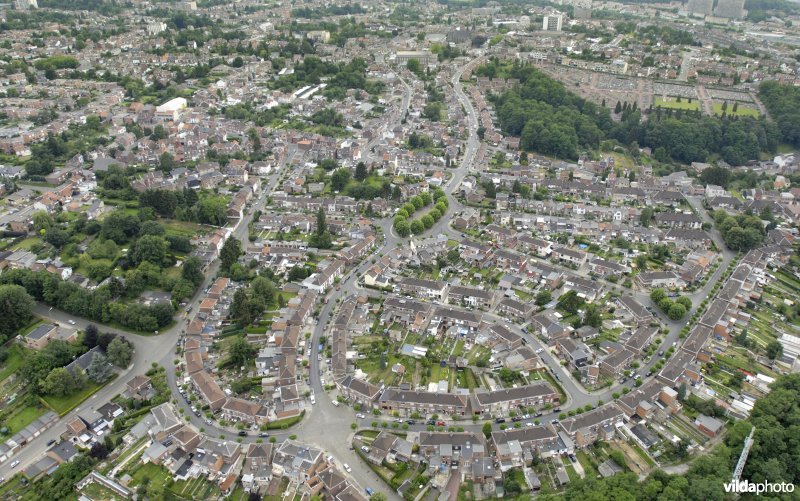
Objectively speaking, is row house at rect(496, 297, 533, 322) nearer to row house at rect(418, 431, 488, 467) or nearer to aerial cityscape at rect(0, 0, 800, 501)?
aerial cityscape at rect(0, 0, 800, 501)

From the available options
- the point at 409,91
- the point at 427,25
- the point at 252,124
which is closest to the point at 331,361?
the point at 252,124

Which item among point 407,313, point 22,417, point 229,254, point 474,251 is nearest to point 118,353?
point 22,417

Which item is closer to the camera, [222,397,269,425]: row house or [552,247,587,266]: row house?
[222,397,269,425]: row house

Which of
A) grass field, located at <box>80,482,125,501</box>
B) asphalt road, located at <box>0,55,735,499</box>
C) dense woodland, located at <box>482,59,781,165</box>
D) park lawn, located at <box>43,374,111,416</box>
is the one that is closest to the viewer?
grass field, located at <box>80,482,125,501</box>

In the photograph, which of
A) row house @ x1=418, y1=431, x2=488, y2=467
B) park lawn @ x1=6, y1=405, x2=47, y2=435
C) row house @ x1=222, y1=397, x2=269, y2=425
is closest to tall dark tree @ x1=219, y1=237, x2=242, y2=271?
row house @ x1=222, y1=397, x2=269, y2=425

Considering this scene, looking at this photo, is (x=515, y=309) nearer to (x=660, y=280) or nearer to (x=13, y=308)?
(x=660, y=280)

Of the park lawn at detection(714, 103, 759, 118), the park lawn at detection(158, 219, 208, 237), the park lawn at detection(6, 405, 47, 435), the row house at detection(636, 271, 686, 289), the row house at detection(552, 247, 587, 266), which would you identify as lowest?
the park lawn at detection(714, 103, 759, 118)

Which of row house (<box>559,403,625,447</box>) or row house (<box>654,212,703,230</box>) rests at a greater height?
row house (<box>559,403,625,447</box>)
